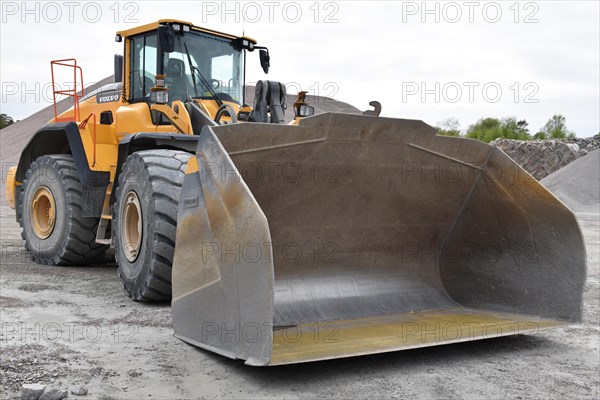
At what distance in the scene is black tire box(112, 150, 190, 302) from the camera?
4633 millimetres

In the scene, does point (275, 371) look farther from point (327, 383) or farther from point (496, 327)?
point (496, 327)

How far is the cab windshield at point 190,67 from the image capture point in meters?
6.14

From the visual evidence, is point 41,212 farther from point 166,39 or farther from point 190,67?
point 166,39

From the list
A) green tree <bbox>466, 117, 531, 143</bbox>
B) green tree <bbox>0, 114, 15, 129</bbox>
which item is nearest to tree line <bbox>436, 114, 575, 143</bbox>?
green tree <bbox>466, 117, 531, 143</bbox>

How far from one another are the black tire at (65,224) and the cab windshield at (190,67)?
112 cm

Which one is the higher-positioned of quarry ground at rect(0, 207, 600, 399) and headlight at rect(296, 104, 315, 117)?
headlight at rect(296, 104, 315, 117)

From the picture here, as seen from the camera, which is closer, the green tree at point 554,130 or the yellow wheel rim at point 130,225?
the yellow wheel rim at point 130,225

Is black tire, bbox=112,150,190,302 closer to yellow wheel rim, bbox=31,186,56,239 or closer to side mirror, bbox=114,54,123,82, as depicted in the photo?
side mirror, bbox=114,54,123,82

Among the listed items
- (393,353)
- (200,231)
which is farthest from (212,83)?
(393,353)

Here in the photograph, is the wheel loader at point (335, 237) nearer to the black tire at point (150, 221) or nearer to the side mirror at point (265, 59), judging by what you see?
the black tire at point (150, 221)

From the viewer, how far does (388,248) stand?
4.77 metres

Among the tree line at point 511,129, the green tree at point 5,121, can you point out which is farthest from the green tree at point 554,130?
the green tree at point 5,121

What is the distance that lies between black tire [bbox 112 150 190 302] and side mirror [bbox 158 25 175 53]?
4.05 feet

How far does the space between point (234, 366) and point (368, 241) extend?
5.18ft
